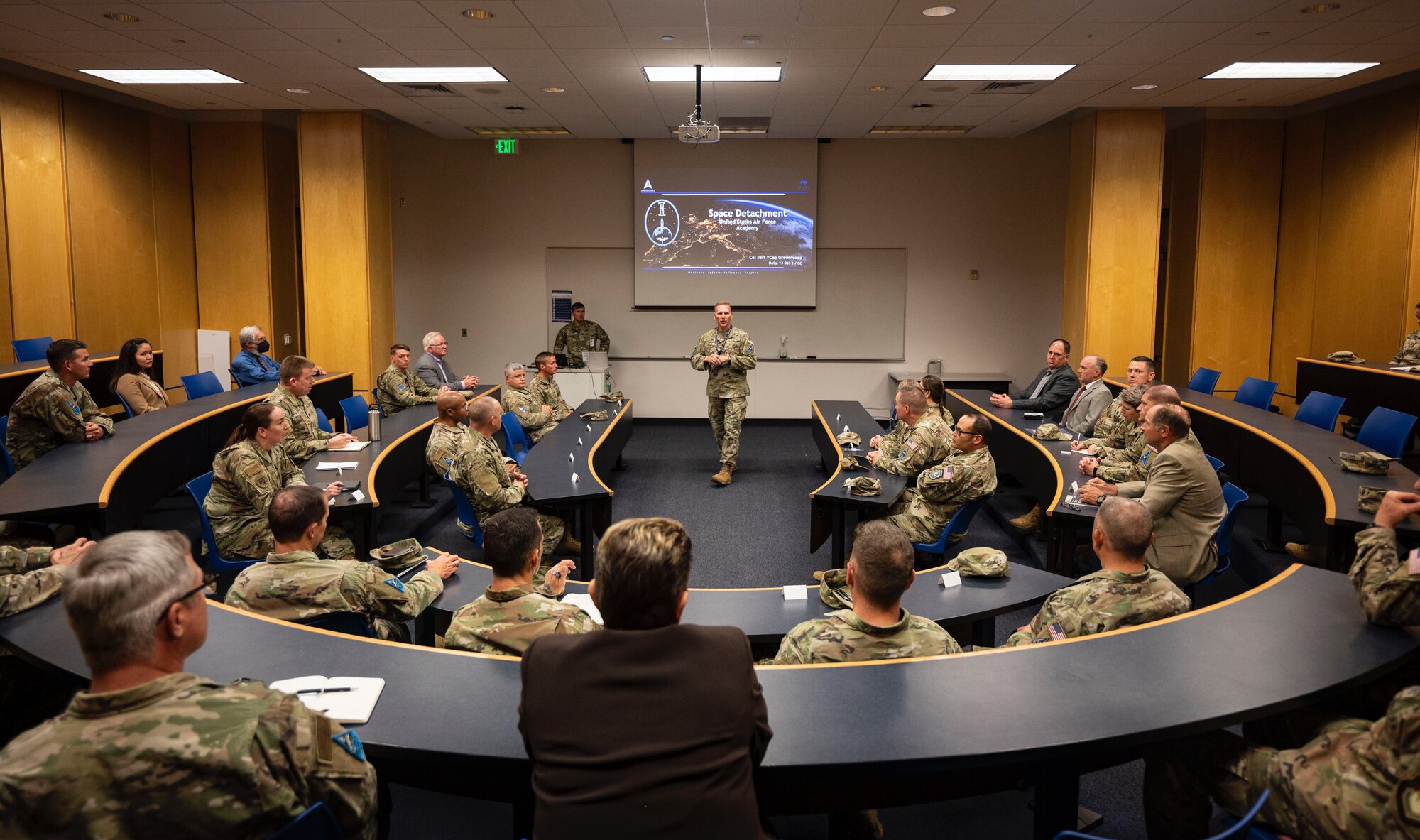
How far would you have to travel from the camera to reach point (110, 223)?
913 centimetres

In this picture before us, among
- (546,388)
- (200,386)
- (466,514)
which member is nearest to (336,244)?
(200,386)

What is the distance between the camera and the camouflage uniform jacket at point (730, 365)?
8.32 m

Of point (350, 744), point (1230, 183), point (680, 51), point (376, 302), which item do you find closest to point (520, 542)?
point (350, 744)

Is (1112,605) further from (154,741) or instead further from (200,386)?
(200,386)

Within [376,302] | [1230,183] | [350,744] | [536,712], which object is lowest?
[350,744]

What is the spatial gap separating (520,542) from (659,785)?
1258mm

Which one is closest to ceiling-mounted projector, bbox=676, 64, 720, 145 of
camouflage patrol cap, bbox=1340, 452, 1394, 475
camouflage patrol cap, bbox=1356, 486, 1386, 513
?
camouflage patrol cap, bbox=1340, 452, 1394, 475

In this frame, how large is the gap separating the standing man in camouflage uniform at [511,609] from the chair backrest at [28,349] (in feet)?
23.0

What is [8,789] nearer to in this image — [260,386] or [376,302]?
[260,386]

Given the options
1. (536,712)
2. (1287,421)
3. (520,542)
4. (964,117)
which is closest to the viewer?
(536,712)

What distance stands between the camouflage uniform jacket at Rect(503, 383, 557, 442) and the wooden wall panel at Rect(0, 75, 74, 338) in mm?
4491

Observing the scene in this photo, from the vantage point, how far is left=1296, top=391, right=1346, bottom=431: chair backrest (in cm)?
636

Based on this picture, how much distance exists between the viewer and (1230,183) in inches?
382

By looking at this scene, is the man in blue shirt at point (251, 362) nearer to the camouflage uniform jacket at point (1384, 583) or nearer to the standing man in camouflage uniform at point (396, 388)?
the standing man in camouflage uniform at point (396, 388)
